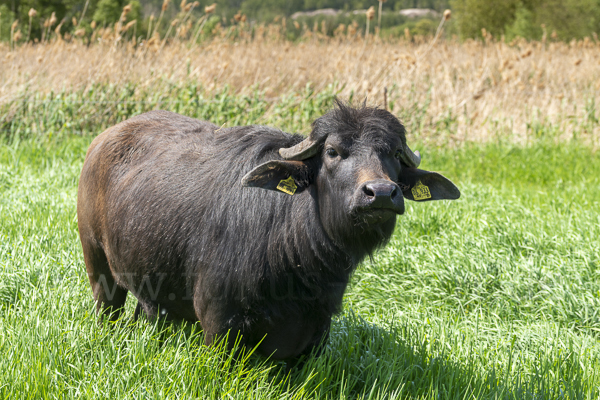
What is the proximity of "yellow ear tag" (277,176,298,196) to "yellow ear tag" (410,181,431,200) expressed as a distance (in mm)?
674

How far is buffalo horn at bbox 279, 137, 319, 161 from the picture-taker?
2928 millimetres

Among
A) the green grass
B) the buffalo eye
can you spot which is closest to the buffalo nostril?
the buffalo eye

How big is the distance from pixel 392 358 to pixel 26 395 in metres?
1.99

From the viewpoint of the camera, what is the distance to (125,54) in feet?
32.3

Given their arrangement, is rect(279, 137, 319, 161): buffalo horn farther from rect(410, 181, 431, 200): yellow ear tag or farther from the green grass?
the green grass

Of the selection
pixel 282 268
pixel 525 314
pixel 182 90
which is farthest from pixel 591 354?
pixel 182 90

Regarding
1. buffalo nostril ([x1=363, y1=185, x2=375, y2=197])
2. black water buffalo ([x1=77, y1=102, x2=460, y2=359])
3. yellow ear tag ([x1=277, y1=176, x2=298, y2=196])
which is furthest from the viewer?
yellow ear tag ([x1=277, y1=176, x2=298, y2=196])

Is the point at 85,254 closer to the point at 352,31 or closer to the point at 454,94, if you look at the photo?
the point at 454,94

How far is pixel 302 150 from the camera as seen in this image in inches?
116

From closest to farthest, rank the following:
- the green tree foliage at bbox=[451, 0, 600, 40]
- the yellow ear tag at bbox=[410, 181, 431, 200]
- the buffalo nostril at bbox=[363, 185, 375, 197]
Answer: the buffalo nostril at bbox=[363, 185, 375, 197] < the yellow ear tag at bbox=[410, 181, 431, 200] < the green tree foliage at bbox=[451, 0, 600, 40]

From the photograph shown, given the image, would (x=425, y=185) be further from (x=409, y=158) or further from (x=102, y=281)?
(x=102, y=281)

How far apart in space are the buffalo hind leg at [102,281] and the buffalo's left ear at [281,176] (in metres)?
1.60

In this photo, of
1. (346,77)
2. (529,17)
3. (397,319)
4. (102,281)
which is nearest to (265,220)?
(102,281)

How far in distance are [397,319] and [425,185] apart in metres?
1.41
